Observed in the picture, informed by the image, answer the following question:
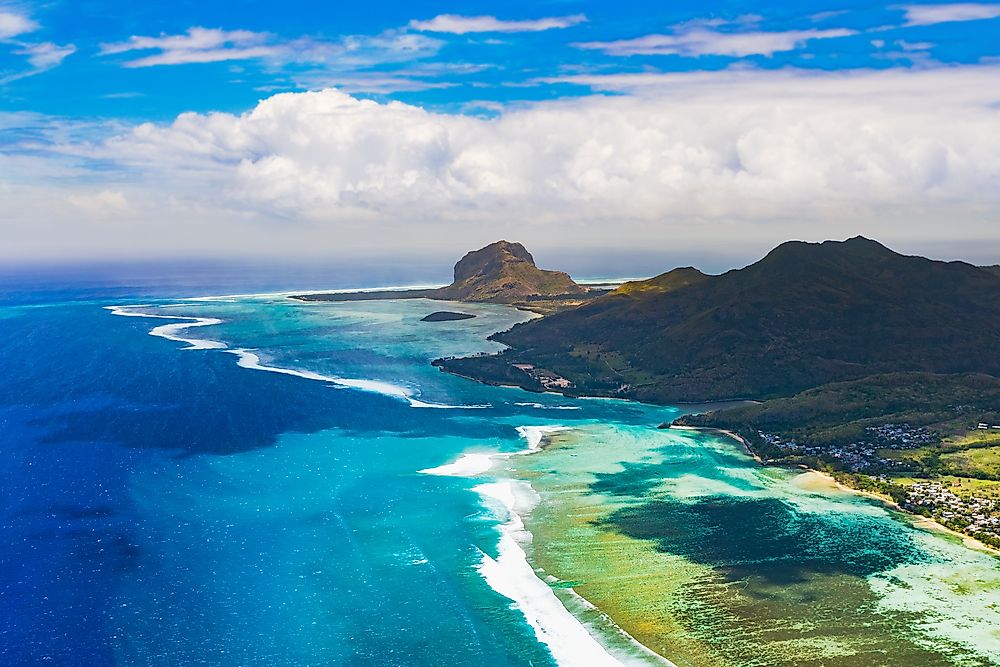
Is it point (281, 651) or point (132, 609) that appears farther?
point (132, 609)

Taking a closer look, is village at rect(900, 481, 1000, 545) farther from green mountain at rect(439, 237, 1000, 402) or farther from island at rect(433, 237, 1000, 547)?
green mountain at rect(439, 237, 1000, 402)

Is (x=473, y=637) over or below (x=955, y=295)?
below

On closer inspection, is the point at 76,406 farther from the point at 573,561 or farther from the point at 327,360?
the point at 573,561

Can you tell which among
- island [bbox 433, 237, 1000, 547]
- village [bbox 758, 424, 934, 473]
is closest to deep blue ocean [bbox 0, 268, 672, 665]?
island [bbox 433, 237, 1000, 547]

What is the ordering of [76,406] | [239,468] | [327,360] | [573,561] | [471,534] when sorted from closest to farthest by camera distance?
[573,561]
[471,534]
[239,468]
[76,406]
[327,360]

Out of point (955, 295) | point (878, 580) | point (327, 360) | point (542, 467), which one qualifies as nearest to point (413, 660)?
point (878, 580)

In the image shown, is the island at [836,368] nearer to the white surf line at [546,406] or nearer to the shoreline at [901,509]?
the shoreline at [901,509]
